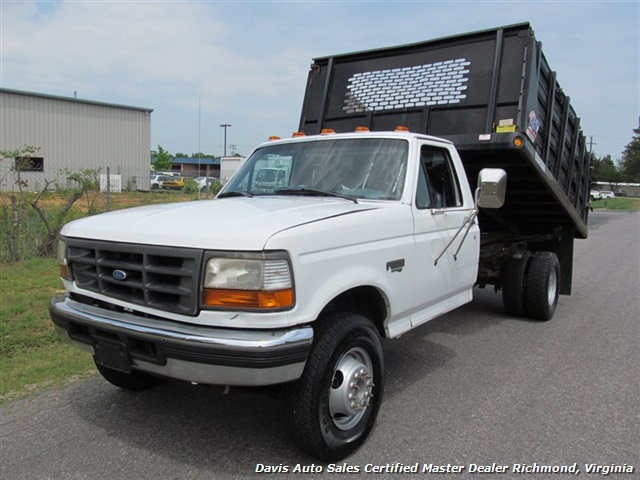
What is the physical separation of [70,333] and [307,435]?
5.19 ft

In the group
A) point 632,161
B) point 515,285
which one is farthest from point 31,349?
point 632,161

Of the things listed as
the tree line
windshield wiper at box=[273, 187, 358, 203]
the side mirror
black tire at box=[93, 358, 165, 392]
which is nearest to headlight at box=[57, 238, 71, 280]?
black tire at box=[93, 358, 165, 392]

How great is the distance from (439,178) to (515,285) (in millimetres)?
2823

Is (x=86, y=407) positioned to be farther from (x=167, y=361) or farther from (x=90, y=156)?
(x=90, y=156)

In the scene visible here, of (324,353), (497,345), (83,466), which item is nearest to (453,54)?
(497,345)

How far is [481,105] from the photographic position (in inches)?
223

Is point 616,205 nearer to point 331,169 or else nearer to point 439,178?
point 439,178

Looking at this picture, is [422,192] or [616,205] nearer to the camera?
[422,192]

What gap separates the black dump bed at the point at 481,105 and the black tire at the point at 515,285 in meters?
0.61

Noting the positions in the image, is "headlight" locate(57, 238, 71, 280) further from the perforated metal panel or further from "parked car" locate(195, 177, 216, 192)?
"parked car" locate(195, 177, 216, 192)

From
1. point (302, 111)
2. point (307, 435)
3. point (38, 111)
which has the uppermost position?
point (38, 111)

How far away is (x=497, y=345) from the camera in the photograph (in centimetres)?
571

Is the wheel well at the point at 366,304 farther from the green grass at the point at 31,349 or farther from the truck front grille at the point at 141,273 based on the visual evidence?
the green grass at the point at 31,349

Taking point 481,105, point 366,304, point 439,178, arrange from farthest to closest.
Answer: point 481,105 → point 439,178 → point 366,304
